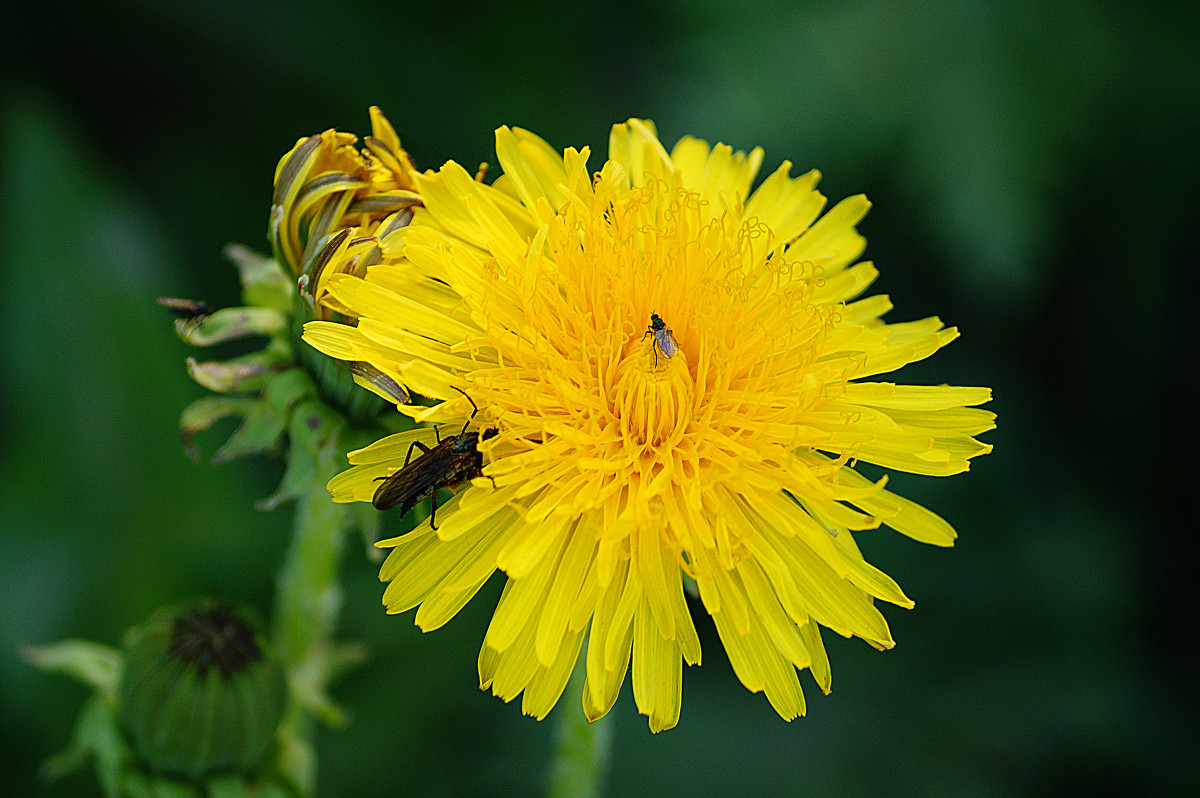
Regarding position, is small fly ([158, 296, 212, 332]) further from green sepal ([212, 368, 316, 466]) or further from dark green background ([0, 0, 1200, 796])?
dark green background ([0, 0, 1200, 796])

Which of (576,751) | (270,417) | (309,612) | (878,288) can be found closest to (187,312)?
(270,417)

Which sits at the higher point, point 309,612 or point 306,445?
point 306,445

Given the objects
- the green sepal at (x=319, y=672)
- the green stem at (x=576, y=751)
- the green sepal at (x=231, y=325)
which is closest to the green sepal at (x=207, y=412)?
the green sepal at (x=231, y=325)

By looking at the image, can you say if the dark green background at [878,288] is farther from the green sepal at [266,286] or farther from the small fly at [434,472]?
the small fly at [434,472]

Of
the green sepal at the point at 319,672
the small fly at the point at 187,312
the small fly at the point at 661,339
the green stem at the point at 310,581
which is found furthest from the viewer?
the green sepal at the point at 319,672

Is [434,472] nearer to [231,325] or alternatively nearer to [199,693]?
[231,325]

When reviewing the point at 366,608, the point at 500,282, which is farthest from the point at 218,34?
the point at 500,282
